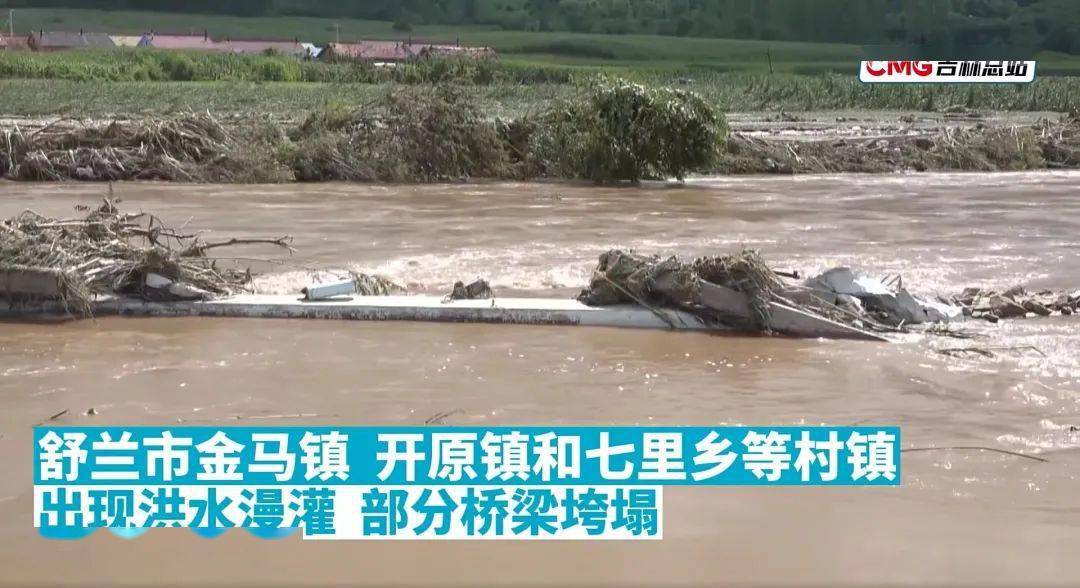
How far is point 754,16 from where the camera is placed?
96438mm

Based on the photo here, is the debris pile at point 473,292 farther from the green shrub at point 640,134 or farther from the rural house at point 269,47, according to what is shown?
the rural house at point 269,47

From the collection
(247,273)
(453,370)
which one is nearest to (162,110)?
(247,273)

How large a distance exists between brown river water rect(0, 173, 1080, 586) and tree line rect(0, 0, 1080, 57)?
7102 cm

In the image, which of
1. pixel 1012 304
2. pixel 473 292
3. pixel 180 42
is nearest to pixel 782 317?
pixel 1012 304

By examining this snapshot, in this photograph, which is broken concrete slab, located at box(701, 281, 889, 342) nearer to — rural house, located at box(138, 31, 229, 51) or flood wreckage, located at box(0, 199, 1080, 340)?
flood wreckage, located at box(0, 199, 1080, 340)

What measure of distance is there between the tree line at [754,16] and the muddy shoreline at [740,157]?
185ft

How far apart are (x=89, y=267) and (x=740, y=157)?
15474 millimetres

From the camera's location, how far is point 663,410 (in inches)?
266

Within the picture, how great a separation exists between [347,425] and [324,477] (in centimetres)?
167

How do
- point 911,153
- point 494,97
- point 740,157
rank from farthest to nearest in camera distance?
point 494,97
point 911,153
point 740,157

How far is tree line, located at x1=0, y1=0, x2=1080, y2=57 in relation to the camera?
81438 mm

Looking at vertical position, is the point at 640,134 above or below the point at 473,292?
above

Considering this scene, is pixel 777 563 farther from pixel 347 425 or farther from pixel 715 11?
pixel 715 11

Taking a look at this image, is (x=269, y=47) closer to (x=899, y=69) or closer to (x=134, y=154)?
(x=899, y=69)
